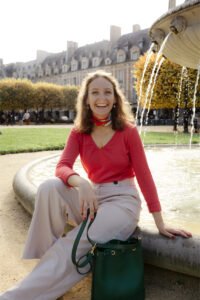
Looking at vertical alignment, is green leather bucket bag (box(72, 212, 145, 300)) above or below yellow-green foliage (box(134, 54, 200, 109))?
below

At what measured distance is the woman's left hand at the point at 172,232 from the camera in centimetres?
269

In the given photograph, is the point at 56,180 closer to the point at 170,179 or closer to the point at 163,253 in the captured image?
the point at 163,253

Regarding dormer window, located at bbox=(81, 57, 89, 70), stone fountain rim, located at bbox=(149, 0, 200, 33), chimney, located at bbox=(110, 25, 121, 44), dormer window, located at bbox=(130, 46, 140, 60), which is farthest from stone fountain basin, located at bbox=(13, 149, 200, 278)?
dormer window, located at bbox=(81, 57, 89, 70)

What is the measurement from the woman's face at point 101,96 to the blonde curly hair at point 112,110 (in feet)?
0.17

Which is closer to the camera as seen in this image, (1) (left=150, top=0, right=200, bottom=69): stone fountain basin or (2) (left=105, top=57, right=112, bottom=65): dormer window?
(1) (left=150, top=0, right=200, bottom=69): stone fountain basin

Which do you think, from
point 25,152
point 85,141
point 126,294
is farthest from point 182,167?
point 25,152

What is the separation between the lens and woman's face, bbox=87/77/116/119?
2.93 metres

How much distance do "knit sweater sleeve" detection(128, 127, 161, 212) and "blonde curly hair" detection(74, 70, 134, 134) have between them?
142 mm

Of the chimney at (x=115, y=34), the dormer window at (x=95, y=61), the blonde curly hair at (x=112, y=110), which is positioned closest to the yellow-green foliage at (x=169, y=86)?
the blonde curly hair at (x=112, y=110)

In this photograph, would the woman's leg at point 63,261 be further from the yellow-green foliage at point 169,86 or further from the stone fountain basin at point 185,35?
the yellow-green foliage at point 169,86

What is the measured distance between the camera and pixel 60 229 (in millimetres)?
2758

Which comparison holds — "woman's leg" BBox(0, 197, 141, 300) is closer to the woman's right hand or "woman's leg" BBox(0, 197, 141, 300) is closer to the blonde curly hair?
the woman's right hand

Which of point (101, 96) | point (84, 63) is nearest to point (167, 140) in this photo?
point (101, 96)

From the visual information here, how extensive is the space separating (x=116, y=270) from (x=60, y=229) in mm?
590
